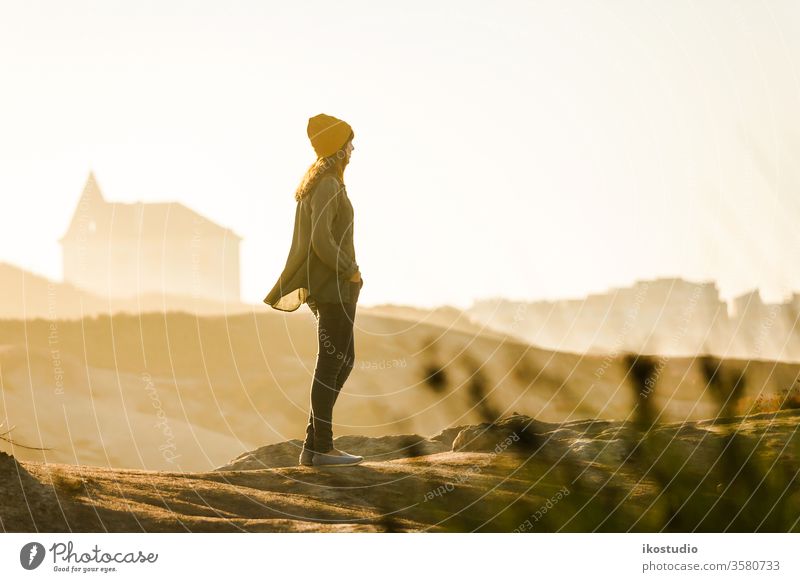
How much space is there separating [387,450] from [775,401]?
5.66 meters

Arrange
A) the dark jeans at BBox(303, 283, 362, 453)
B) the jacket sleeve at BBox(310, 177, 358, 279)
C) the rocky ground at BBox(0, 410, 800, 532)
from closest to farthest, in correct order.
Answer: the rocky ground at BBox(0, 410, 800, 532), the jacket sleeve at BBox(310, 177, 358, 279), the dark jeans at BBox(303, 283, 362, 453)

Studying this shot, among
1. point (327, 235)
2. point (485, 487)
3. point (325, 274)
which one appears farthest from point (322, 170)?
→ point (485, 487)

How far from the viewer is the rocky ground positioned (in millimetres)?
10758

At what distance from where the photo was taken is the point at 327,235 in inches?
454

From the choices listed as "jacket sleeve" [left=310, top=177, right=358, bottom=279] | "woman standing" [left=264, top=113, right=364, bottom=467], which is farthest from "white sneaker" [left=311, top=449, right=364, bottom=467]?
"jacket sleeve" [left=310, top=177, right=358, bottom=279]

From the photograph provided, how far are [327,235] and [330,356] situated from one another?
1.34 meters

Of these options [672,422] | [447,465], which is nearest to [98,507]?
[447,465]

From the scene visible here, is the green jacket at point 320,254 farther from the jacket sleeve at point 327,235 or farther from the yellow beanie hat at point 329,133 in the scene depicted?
the yellow beanie hat at point 329,133

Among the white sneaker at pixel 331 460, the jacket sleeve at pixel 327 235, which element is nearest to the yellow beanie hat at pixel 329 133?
the jacket sleeve at pixel 327 235

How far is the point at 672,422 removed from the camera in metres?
14.3

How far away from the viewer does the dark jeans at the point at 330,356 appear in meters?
11.6

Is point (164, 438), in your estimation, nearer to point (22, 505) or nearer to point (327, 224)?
point (22, 505)

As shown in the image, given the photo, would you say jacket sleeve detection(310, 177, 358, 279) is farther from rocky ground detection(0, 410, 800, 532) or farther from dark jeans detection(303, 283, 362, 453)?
rocky ground detection(0, 410, 800, 532)
